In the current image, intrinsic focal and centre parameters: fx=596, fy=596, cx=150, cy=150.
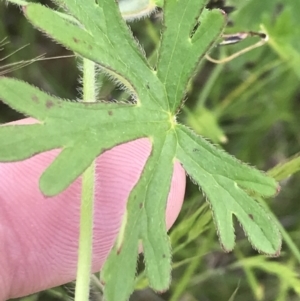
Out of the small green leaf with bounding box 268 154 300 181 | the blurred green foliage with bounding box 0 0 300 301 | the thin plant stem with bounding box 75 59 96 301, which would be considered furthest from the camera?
the blurred green foliage with bounding box 0 0 300 301

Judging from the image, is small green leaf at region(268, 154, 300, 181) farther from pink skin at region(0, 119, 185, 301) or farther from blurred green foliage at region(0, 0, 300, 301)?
blurred green foliage at region(0, 0, 300, 301)

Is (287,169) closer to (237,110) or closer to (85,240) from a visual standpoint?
(85,240)

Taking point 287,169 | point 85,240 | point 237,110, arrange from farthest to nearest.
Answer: point 237,110 → point 287,169 → point 85,240

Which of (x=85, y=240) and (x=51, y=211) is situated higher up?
(x=51, y=211)

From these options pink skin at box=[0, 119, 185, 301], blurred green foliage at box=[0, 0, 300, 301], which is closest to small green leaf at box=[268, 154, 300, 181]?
pink skin at box=[0, 119, 185, 301]

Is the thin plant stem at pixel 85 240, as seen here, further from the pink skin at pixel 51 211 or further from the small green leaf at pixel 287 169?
the small green leaf at pixel 287 169

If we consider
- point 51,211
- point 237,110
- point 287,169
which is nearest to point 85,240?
point 51,211

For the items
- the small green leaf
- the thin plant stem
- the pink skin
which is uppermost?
the pink skin
